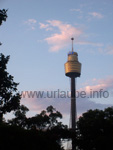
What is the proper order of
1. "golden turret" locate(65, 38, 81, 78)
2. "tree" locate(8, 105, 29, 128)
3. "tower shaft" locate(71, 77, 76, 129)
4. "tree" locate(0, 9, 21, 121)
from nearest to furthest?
"tree" locate(0, 9, 21, 121) < "tree" locate(8, 105, 29, 128) < "tower shaft" locate(71, 77, 76, 129) < "golden turret" locate(65, 38, 81, 78)

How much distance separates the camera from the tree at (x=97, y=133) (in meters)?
50.2

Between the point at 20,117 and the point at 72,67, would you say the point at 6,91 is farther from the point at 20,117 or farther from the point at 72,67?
the point at 72,67

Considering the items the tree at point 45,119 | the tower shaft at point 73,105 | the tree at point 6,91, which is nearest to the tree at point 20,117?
the tree at point 45,119

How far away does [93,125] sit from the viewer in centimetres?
5497

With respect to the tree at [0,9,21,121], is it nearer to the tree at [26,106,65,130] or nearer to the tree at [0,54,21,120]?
the tree at [0,54,21,120]

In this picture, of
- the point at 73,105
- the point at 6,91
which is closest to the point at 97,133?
the point at 6,91

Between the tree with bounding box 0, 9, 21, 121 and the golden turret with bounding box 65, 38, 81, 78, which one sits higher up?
the golden turret with bounding box 65, 38, 81, 78

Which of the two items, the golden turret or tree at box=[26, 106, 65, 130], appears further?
the golden turret

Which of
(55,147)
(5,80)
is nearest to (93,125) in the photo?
(55,147)

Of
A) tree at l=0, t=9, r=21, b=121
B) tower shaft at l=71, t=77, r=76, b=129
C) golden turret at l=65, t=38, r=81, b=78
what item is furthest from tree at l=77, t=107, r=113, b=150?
golden turret at l=65, t=38, r=81, b=78

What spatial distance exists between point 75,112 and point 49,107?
5813cm

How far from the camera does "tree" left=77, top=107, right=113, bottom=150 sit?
50156 millimetres

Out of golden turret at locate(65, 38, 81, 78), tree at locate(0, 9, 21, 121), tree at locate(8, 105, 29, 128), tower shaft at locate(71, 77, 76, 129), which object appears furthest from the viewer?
golden turret at locate(65, 38, 81, 78)

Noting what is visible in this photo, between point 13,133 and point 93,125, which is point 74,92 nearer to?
point 93,125
